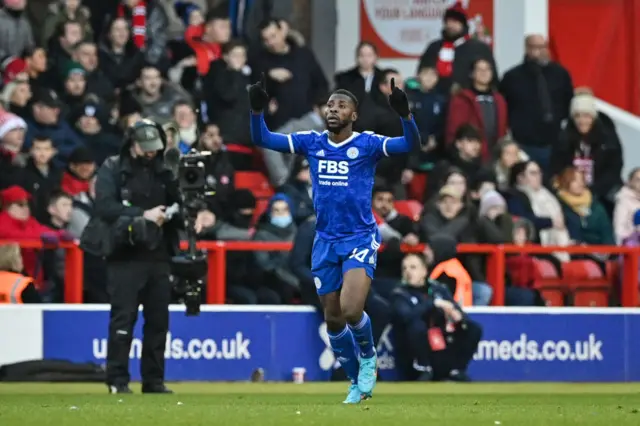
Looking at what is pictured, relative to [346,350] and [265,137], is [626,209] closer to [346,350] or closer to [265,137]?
[346,350]

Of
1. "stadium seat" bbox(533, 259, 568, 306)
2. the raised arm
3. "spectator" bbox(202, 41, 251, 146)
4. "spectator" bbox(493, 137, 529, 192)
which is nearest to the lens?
the raised arm

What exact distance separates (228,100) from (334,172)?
7093 mm

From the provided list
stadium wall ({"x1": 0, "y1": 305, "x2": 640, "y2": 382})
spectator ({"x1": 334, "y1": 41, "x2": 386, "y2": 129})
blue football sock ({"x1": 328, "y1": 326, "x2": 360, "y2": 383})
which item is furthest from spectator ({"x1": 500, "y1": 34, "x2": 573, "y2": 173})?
blue football sock ({"x1": 328, "y1": 326, "x2": 360, "y2": 383})

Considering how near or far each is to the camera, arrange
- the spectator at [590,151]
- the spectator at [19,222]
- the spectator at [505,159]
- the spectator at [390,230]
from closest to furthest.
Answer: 1. the spectator at [19,222]
2. the spectator at [390,230]
3. the spectator at [505,159]
4. the spectator at [590,151]

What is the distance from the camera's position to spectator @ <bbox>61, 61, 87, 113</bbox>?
20.3m

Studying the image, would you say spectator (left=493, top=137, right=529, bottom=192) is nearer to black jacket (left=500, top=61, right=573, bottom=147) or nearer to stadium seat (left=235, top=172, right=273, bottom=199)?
black jacket (left=500, top=61, right=573, bottom=147)

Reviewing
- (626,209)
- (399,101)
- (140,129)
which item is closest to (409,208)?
(626,209)

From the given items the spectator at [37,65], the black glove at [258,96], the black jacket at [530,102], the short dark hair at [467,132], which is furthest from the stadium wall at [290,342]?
the black glove at [258,96]

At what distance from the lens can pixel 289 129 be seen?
68.3 feet

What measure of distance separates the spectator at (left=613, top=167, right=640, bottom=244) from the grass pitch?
2761 mm

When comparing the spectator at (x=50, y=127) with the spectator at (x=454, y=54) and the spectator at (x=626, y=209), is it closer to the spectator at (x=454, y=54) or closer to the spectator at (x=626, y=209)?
the spectator at (x=454, y=54)

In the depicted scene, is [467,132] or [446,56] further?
[446,56]

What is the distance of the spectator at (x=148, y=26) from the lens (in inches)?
840

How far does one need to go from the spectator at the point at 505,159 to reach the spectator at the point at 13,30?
5.48 metres
